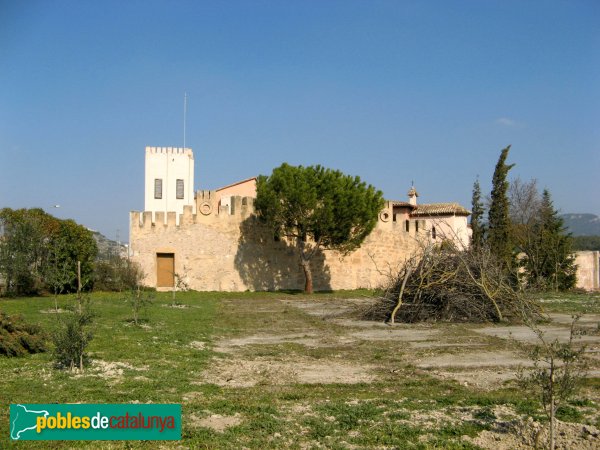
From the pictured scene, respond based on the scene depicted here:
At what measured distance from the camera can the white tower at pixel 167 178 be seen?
46250 mm

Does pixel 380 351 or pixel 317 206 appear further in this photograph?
pixel 317 206

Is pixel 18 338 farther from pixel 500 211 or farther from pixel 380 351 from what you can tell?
pixel 500 211

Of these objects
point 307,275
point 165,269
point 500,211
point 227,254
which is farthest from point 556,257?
point 165,269

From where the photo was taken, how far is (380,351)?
410 inches

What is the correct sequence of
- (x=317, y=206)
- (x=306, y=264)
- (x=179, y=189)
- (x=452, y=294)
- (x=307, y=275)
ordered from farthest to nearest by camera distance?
(x=179, y=189)
(x=307, y=275)
(x=306, y=264)
(x=317, y=206)
(x=452, y=294)

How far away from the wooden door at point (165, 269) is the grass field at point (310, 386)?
1453cm

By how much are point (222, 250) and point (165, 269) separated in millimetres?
Answer: 2906

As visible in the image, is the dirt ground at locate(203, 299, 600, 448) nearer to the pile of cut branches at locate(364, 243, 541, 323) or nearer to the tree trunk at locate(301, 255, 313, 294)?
the pile of cut branches at locate(364, 243, 541, 323)

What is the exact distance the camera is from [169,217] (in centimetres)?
Answer: 2848

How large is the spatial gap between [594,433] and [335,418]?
7.82 ft

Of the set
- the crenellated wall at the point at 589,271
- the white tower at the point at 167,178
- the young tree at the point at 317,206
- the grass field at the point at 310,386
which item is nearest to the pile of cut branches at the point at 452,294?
the grass field at the point at 310,386

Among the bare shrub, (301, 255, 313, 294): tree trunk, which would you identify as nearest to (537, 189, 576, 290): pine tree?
(301, 255, 313, 294): tree trunk

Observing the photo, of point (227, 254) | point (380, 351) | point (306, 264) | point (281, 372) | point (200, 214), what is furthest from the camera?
point (227, 254)

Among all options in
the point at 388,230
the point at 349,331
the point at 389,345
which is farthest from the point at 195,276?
the point at 389,345
